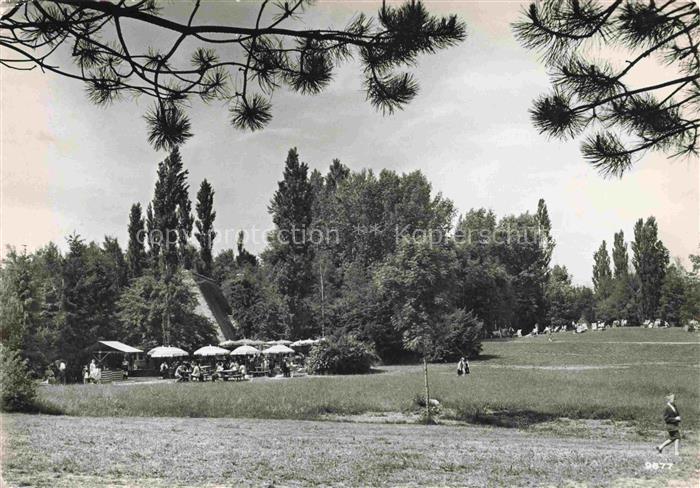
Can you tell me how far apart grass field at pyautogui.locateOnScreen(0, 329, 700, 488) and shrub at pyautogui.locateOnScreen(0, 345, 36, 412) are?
769 mm

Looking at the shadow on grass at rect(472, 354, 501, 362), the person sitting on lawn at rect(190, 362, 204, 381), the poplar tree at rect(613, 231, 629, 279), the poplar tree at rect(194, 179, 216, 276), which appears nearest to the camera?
the person sitting on lawn at rect(190, 362, 204, 381)

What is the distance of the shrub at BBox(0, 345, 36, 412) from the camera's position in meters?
17.1

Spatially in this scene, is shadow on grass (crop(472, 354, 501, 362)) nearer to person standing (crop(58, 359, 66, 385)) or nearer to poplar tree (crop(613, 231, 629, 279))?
person standing (crop(58, 359, 66, 385))

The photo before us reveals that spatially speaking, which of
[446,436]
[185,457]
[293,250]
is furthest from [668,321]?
[185,457]

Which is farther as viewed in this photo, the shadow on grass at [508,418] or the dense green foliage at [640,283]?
the dense green foliage at [640,283]

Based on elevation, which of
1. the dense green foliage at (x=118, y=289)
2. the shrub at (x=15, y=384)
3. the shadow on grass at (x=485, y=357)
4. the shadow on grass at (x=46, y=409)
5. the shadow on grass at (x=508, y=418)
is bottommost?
the shadow on grass at (x=508, y=418)

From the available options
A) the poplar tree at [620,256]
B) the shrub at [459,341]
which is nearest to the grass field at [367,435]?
the shrub at [459,341]

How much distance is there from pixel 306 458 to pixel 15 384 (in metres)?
11.1

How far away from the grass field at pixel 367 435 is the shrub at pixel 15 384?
769 mm

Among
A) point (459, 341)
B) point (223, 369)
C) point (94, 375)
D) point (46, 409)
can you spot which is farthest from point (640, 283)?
point (46, 409)

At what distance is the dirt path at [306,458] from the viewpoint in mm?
9211

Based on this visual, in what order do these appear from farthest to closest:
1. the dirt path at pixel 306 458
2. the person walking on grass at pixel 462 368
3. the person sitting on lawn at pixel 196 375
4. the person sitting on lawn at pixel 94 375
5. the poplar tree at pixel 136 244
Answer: the poplar tree at pixel 136 244 < the person sitting on lawn at pixel 196 375 < the person walking on grass at pixel 462 368 < the person sitting on lawn at pixel 94 375 < the dirt path at pixel 306 458

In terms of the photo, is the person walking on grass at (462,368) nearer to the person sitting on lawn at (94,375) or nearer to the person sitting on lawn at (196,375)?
the person sitting on lawn at (196,375)

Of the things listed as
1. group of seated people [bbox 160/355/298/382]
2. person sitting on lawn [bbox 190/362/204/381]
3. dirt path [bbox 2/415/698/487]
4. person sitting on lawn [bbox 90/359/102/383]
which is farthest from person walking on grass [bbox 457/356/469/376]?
person sitting on lawn [bbox 90/359/102/383]
